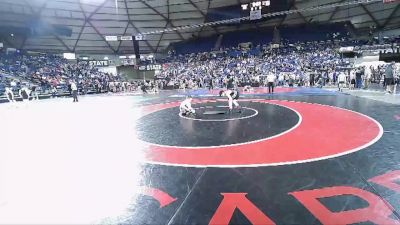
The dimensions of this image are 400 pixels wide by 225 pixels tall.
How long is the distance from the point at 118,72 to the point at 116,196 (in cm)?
4412

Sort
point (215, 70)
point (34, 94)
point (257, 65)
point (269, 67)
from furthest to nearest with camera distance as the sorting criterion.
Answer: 1. point (215, 70)
2. point (257, 65)
3. point (269, 67)
4. point (34, 94)

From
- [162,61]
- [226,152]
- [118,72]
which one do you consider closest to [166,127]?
[226,152]

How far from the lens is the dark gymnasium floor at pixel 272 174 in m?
2.87

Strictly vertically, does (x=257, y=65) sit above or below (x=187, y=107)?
above

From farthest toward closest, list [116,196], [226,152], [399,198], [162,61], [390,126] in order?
1. [162,61]
2. [390,126]
3. [226,152]
4. [116,196]
5. [399,198]

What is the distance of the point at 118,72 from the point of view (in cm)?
4519

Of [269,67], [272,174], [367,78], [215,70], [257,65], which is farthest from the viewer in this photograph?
[215,70]

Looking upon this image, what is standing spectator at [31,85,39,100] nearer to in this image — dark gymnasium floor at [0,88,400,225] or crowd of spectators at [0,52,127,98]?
crowd of spectators at [0,52,127,98]

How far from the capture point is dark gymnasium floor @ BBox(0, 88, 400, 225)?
2.87 meters

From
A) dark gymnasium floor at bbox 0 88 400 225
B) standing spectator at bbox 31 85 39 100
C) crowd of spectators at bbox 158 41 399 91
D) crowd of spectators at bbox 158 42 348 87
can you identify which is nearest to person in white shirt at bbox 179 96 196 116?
dark gymnasium floor at bbox 0 88 400 225

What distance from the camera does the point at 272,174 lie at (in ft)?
12.9

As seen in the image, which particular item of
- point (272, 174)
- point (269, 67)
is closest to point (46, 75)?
point (269, 67)

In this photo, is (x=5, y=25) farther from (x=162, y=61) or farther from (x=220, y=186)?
(x=220, y=186)

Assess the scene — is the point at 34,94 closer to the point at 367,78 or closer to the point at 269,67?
the point at 269,67
